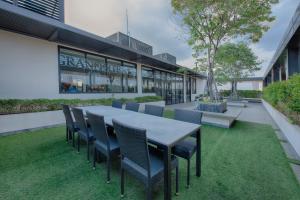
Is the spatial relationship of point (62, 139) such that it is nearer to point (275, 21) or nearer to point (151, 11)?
point (151, 11)

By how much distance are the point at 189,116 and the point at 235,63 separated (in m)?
12.6

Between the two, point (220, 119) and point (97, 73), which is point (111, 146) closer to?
point (220, 119)

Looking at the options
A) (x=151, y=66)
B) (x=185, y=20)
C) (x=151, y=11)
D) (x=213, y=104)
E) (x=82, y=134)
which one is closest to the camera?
(x=82, y=134)

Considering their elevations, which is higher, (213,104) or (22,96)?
(22,96)

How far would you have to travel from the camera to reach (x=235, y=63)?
1240 centimetres

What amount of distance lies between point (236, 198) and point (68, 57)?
702 cm

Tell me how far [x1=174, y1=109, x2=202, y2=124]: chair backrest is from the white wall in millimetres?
5267

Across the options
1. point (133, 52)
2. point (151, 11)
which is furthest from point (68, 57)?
point (151, 11)

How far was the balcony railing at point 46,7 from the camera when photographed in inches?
180

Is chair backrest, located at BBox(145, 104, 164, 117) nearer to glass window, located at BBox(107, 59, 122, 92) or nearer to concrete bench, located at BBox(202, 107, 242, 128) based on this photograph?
concrete bench, located at BBox(202, 107, 242, 128)

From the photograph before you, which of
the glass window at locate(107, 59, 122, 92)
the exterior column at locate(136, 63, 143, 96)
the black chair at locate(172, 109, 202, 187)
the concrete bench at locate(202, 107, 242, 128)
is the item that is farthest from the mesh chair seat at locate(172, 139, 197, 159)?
the exterior column at locate(136, 63, 143, 96)

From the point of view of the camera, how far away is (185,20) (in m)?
5.97

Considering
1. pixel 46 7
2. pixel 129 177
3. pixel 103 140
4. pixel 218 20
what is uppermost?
pixel 46 7

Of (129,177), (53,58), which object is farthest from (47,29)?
(129,177)
